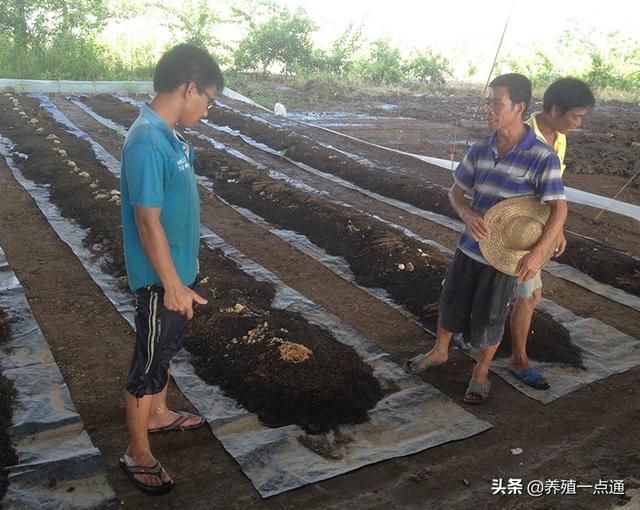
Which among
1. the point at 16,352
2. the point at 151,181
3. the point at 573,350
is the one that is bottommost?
the point at 16,352

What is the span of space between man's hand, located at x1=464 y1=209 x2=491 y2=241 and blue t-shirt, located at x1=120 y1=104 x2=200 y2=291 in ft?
4.21

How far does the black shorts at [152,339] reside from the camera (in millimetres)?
1987

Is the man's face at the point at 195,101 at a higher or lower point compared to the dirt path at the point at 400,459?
higher

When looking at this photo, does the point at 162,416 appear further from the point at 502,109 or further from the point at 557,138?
the point at 557,138

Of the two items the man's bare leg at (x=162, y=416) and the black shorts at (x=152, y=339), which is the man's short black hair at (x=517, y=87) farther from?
the man's bare leg at (x=162, y=416)

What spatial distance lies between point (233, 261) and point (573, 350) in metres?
2.53

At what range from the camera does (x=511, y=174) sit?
2658 mm

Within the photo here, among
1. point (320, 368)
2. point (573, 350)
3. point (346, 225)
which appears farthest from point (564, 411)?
point (346, 225)

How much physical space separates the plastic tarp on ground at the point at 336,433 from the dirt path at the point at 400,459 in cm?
5

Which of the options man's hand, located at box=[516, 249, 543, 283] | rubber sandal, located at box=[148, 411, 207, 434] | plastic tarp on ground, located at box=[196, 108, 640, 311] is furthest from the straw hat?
plastic tarp on ground, located at box=[196, 108, 640, 311]

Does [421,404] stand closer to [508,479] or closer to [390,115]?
[508,479]

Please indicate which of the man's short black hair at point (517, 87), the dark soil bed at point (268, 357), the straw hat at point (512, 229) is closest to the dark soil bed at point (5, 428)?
the dark soil bed at point (268, 357)

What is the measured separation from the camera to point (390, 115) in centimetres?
1345

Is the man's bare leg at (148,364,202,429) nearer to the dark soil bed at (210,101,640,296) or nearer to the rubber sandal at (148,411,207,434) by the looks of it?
the rubber sandal at (148,411,207,434)
